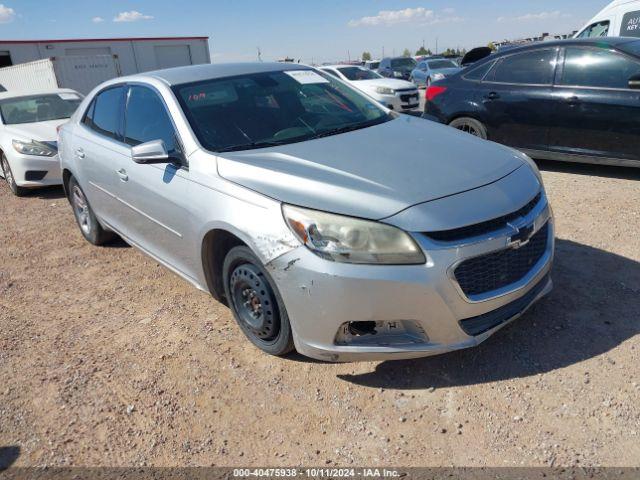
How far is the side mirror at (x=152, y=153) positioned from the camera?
3.15 m

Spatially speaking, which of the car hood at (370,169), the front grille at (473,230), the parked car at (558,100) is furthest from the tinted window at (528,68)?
the front grille at (473,230)

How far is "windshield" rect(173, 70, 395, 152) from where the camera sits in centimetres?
327

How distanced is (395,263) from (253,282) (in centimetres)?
86

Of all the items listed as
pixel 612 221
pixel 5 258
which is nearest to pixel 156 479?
pixel 5 258

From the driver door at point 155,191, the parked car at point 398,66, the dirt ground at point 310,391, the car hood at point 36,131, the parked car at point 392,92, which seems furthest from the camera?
the parked car at point 398,66

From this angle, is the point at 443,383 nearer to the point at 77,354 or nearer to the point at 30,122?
the point at 77,354

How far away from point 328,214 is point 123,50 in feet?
81.7

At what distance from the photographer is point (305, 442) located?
2.43 m

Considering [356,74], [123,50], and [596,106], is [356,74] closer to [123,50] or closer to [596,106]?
[596,106]

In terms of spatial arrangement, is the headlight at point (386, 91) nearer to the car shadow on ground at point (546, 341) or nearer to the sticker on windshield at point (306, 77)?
the sticker on windshield at point (306, 77)

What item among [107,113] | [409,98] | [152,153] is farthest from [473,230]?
[409,98]

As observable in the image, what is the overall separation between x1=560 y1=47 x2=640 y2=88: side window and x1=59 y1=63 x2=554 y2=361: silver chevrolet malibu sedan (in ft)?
10.3

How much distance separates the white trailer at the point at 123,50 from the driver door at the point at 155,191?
71.6ft

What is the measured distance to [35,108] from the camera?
333 inches
